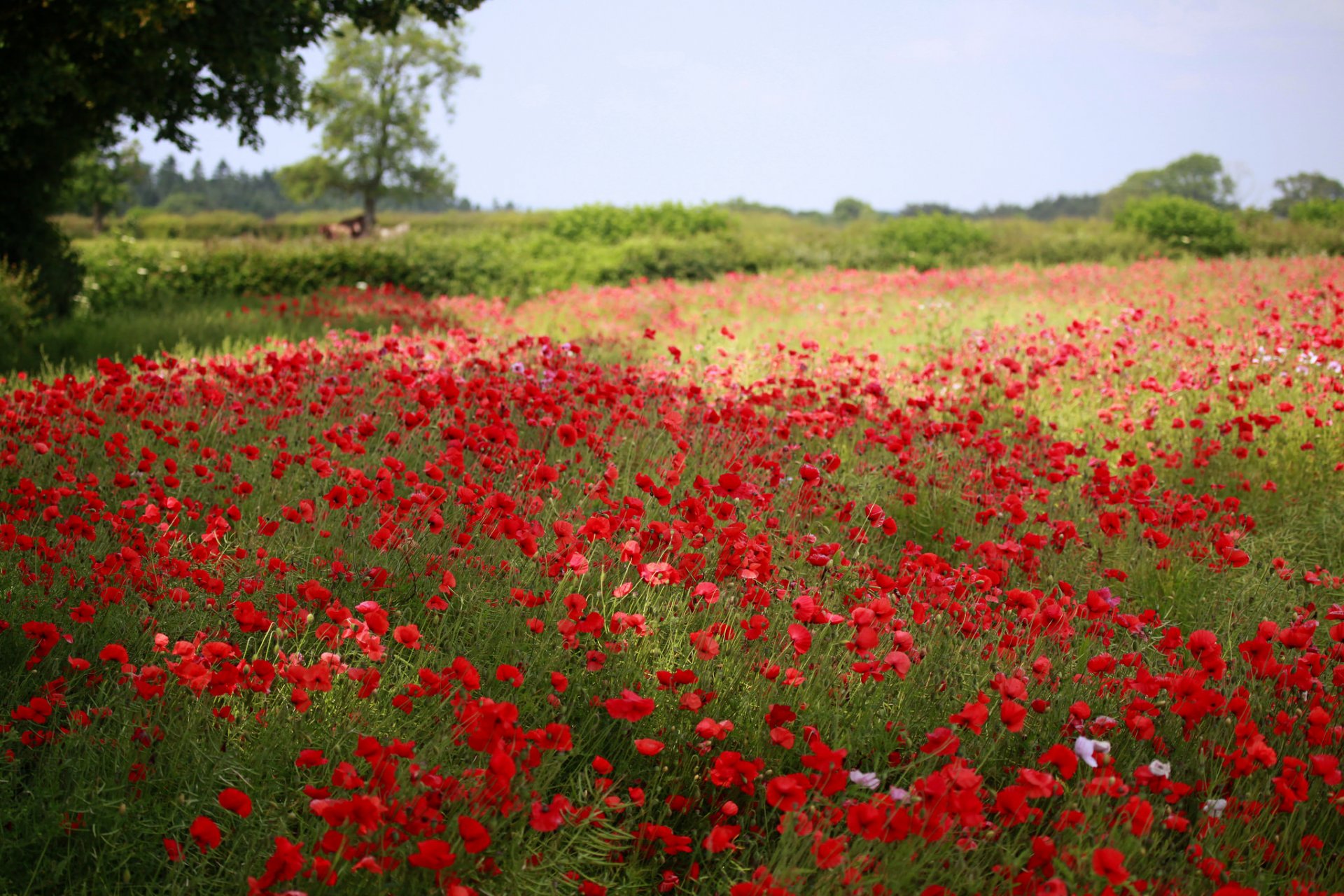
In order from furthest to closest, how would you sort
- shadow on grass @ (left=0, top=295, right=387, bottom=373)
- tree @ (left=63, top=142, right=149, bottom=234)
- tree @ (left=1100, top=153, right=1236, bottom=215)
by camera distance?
1. tree @ (left=1100, top=153, right=1236, bottom=215)
2. tree @ (left=63, top=142, right=149, bottom=234)
3. shadow on grass @ (left=0, top=295, right=387, bottom=373)

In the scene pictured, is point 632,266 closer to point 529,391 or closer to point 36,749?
point 529,391

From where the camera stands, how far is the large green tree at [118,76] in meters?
9.02

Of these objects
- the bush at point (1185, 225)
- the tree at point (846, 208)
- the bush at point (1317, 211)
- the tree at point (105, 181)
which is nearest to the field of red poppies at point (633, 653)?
the bush at point (1185, 225)

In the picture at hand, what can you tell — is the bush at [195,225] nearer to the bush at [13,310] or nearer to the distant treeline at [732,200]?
the distant treeline at [732,200]

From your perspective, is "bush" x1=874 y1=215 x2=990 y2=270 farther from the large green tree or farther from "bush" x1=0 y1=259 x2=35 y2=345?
"bush" x1=0 y1=259 x2=35 y2=345

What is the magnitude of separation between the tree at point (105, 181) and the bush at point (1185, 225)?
106 ft

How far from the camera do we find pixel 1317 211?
2883 cm

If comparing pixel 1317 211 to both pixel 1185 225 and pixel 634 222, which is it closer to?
pixel 1185 225

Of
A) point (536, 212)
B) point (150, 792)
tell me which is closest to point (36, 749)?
point (150, 792)

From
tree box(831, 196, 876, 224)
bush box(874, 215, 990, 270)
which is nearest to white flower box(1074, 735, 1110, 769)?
bush box(874, 215, 990, 270)

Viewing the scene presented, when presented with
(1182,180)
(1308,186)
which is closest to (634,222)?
(1308,186)

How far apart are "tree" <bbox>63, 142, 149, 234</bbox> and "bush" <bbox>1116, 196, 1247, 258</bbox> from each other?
3236cm

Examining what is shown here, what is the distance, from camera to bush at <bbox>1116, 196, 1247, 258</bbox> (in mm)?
22828

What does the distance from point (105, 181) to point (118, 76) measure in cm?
3515
